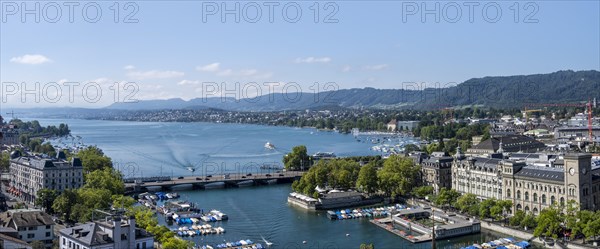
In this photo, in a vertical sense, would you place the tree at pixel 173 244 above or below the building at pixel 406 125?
below

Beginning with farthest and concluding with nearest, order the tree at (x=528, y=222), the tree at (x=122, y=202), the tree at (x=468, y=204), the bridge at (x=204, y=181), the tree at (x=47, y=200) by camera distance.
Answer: the bridge at (x=204, y=181) < the tree at (x=47, y=200) < the tree at (x=468, y=204) < the tree at (x=122, y=202) < the tree at (x=528, y=222)

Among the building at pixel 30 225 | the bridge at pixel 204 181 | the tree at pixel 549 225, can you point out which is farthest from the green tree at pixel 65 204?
the tree at pixel 549 225

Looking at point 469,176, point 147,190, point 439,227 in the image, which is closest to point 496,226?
point 439,227

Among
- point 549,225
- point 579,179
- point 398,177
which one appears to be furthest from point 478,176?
point 549,225

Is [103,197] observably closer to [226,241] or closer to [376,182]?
[226,241]

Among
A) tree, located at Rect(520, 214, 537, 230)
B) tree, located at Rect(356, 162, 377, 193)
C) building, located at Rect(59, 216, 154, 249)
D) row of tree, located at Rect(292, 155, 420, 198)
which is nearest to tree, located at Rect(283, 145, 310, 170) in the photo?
row of tree, located at Rect(292, 155, 420, 198)

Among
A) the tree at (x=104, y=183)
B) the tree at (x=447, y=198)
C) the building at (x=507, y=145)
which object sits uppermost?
the building at (x=507, y=145)

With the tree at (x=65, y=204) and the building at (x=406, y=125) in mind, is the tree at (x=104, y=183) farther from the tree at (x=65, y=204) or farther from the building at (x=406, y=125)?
the building at (x=406, y=125)
